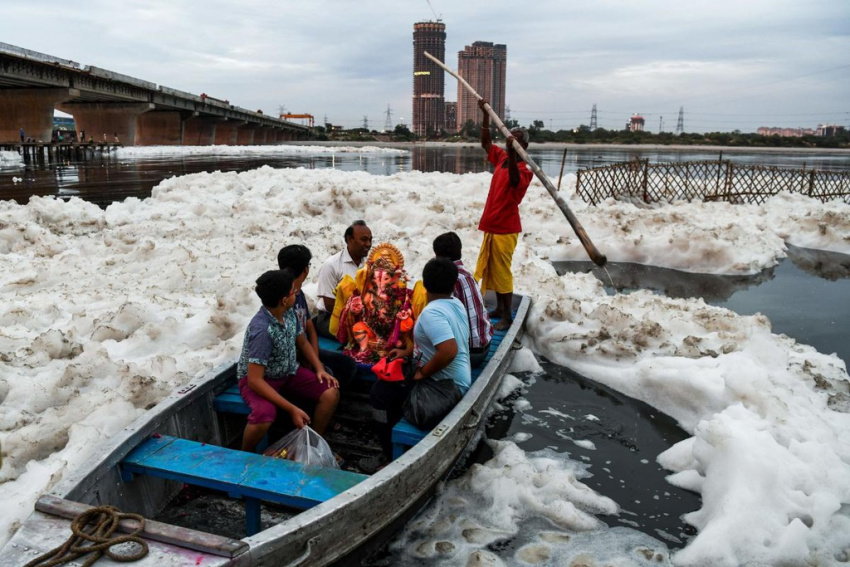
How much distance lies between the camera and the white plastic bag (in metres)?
3.63

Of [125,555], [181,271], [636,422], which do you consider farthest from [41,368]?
[636,422]

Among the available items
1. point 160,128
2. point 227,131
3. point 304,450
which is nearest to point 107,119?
point 160,128

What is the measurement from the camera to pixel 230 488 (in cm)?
318

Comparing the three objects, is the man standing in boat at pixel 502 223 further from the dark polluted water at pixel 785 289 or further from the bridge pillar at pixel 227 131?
the bridge pillar at pixel 227 131

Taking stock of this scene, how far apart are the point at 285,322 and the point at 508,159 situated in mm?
3151

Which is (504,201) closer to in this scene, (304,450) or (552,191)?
(552,191)

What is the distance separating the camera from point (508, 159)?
621cm

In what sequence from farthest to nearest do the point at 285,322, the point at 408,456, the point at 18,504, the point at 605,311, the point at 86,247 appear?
the point at 86,247 → the point at 605,311 → the point at 285,322 → the point at 18,504 → the point at 408,456

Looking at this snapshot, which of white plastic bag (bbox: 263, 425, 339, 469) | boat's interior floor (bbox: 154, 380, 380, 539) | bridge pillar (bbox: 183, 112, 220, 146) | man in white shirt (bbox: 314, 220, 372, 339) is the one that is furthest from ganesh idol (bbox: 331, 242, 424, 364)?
bridge pillar (bbox: 183, 112, 220, 146)

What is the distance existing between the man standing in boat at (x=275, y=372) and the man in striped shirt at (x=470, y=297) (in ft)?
4.19

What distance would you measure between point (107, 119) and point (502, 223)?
53.2 metres

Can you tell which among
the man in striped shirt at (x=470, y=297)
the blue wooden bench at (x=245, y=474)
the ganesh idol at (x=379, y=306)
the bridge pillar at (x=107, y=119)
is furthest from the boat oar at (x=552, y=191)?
the bridge pillar at (x=107, y=119)

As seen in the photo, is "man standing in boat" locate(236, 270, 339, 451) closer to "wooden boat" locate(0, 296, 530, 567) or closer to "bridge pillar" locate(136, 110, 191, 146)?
"wooden boat" locate(0, 296, 530, 567)

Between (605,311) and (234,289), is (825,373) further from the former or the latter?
(234,289)
